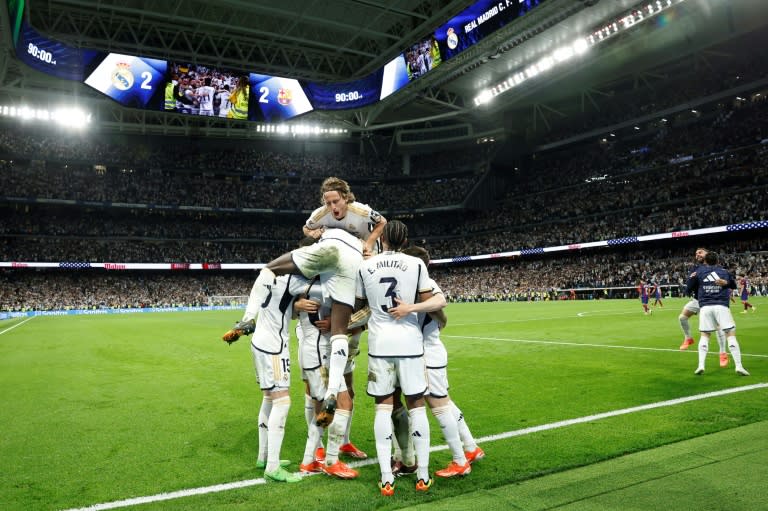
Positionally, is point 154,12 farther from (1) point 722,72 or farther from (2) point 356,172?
(1) point 722,72

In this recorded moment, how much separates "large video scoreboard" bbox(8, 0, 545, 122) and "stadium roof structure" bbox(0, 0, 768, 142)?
1.40 metres

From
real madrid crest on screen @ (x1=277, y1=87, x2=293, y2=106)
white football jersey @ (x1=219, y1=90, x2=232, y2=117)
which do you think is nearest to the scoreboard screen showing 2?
white football jersey @ (x1=219, y1=90, x2=232, y2=117)

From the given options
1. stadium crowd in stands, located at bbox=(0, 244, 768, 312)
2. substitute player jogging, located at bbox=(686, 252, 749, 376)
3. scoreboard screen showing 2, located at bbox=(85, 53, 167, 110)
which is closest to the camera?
substitute player jogging, located at bbox=(686, 252, 749, 376)

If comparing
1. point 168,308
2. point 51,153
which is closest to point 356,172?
point 168,308

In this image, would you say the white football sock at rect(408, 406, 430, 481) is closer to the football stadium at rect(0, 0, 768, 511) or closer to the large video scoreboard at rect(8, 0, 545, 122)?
the football stadium at rect(0, 0, 768, 511)

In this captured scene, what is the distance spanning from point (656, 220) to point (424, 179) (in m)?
32.5

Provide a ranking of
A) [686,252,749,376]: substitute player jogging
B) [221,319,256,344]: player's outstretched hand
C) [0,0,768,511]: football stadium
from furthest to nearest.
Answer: [686,252,749,376]: substitute player jogging
[0,0,768,511]: football stadium
[221,319,256,344]: player's outstretched hand

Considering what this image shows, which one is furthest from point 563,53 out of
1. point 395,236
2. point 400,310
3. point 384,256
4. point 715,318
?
point 400,310

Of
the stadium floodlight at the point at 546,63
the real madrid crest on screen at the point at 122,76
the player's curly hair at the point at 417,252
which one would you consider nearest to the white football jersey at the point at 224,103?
the real madrid crest on screen at the point at 122,76

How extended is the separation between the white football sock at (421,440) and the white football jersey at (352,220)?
1.99 m

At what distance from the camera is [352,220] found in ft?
18.4

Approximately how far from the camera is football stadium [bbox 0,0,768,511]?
4938mm

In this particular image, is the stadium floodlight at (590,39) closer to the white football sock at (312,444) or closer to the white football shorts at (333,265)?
the white football shorts at (333,265)

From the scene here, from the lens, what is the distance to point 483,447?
19.5ft
